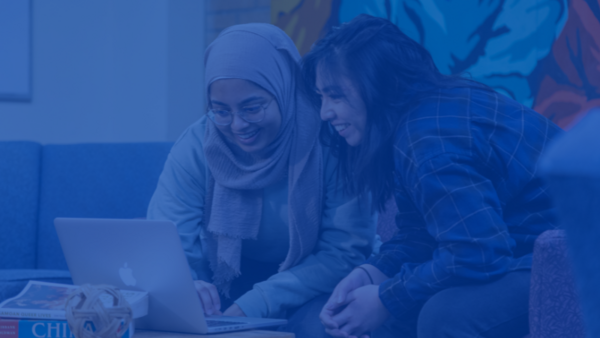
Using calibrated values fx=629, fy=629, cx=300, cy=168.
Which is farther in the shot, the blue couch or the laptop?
the blue couch

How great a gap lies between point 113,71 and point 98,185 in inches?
33.9

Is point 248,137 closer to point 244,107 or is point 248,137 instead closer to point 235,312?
point 244,107

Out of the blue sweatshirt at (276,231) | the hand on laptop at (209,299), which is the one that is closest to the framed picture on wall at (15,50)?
the blue sweatshirt at (276,231)

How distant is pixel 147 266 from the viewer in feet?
3.68

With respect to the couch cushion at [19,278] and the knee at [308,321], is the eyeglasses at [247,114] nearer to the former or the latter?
the knee at [308,321]

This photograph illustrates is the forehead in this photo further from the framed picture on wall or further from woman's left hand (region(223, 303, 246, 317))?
the framed picture on wall

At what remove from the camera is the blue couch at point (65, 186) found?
7.23ft

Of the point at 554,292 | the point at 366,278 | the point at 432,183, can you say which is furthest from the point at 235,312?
the point at 554,292

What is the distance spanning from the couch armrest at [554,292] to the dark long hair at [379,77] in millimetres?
377

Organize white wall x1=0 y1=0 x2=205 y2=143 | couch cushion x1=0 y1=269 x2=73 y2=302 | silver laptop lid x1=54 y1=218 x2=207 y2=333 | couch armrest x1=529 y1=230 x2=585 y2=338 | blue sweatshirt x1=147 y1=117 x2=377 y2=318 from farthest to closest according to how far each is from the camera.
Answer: white wall x1=0 y1=0 x2=205 y2=143 → couch cushion x1=0 y1=269 x2=73 y2=302 → blue sweatshirt x1=147 y1=117 x2=377 y2=318 → silver laptop lid x1=54 y1=218 x2=207 y2=333 → couch armrest x1=529 y1=230 x2=585 y2=338

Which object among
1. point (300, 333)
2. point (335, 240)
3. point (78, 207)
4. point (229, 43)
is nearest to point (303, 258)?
point (335, 240)

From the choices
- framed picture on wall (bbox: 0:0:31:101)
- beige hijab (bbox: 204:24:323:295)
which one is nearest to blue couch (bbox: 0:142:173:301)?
framed picture on wall (bbox: 0:0:31:101)

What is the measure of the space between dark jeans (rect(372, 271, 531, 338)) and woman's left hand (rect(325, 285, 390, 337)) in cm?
13

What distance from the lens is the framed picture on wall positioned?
2682 mm
